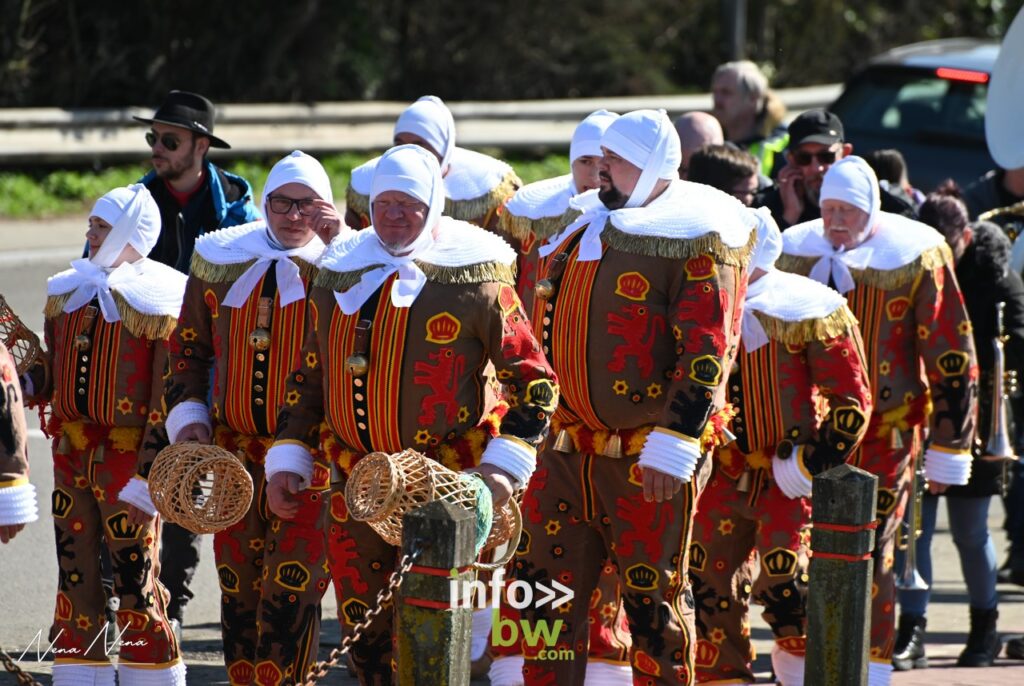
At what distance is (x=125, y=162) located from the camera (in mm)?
15836

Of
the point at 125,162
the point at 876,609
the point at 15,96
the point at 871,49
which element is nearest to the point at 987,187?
the point at 876,609

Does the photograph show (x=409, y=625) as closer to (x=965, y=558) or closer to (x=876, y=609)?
(x=876, y=609)

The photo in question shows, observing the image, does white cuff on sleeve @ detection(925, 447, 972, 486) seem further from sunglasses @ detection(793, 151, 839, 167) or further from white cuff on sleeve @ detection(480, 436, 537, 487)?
white cuff on sleeve @ detection(480, 436, 537, 487)

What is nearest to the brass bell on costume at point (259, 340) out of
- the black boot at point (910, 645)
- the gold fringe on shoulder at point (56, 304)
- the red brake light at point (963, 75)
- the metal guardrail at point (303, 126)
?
the gold fringe on shoulder at point (56, 304)

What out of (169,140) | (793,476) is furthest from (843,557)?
(169,140)

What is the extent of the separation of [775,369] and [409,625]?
2.22 metres

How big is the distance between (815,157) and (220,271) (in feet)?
10.0

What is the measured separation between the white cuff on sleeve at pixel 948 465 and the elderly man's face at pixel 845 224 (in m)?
0.85

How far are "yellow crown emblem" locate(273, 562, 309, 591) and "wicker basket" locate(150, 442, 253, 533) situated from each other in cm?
23

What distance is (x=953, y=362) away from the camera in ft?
21.6

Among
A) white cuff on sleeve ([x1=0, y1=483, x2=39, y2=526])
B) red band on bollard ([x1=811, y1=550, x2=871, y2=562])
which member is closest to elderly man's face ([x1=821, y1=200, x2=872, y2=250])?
red band on bollard ([x1=811, y1=550, x2=871, y2=562])

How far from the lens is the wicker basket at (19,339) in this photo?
6164 millimetres

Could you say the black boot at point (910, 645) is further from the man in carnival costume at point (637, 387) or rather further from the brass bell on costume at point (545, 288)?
the brass bell on costume at point (545, 288)

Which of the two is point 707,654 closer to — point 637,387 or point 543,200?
point 637,387
